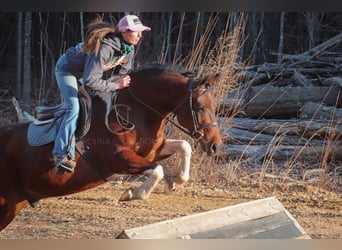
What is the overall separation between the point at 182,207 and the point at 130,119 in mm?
783

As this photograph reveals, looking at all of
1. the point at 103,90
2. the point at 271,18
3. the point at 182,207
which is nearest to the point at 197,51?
the point at 271,18

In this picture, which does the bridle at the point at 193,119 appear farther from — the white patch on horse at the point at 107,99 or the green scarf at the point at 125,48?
the green scarf at the point at 125,48

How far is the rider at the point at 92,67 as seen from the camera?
3.67m

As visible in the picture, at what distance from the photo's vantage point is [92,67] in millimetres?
3662

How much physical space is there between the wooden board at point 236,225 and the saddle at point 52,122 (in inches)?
31.9

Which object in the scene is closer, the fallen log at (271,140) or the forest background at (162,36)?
the forest background at (162,36)

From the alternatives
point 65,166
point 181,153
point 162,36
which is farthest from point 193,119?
point 65,166

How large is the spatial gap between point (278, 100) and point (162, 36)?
96 cm

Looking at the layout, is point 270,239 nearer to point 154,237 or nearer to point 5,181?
point 154,237

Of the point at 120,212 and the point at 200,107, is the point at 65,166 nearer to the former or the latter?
the point at 120,212

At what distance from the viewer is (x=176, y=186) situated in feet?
13.1

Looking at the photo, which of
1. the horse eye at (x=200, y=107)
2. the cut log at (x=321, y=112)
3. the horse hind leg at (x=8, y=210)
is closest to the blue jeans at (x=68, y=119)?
the horse hind leg at (x=8, y=210)

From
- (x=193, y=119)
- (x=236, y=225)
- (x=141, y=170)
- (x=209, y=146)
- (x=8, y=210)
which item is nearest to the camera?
(x=141, y=170)

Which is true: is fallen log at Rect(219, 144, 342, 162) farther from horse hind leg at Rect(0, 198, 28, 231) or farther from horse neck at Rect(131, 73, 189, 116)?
horse hind leg at Rect(0, 198, 28, 231)
